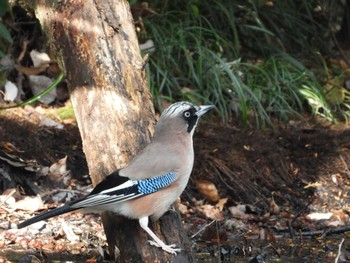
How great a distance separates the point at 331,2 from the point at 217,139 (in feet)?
11.2

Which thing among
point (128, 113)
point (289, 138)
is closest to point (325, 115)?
point (289, 138)

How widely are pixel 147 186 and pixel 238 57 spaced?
5165 millimetres

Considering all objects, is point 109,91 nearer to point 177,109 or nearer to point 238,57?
point 177,109

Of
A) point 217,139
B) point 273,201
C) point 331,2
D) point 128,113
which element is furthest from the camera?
point 331,2

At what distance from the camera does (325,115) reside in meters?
9.73

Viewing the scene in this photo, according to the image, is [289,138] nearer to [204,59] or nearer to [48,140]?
[204,59]

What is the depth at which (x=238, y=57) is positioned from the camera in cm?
1002

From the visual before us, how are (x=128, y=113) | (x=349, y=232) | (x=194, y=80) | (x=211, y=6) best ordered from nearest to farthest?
1. (x=128, y=113)
2. (x=349, y=232)
3. (x=194, y=80)
4. (x=211, y=6)

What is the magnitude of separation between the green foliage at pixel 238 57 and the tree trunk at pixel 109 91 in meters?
2.92

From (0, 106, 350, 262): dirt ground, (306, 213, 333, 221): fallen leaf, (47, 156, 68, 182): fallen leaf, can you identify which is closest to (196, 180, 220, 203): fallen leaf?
(0, 106, 350, 262): dirt ground

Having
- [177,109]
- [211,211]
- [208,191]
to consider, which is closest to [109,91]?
[177,109]

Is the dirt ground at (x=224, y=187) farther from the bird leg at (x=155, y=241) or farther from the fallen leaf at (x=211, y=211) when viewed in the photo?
the bird leg at (x=155, y=241)

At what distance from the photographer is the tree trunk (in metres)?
5.21

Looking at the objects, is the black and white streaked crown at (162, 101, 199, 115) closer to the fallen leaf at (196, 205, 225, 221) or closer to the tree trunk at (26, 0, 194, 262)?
the tree trunk at (26, 0, 194, 262)
